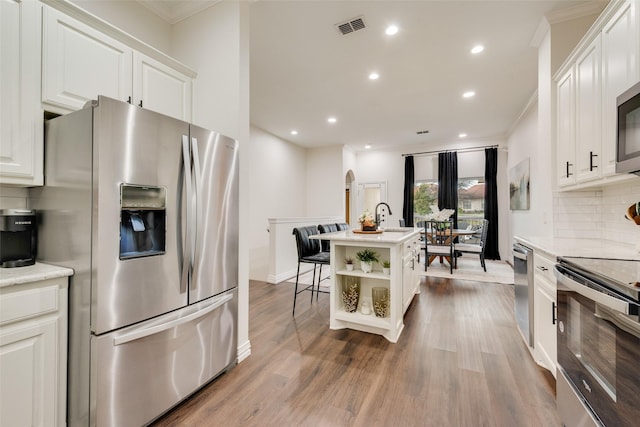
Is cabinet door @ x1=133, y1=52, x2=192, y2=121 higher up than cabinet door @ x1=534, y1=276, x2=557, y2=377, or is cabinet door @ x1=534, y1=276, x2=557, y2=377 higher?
cabinet door @ x1=133, y1=52, x2=192, y2=121

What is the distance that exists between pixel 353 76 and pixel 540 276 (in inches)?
118

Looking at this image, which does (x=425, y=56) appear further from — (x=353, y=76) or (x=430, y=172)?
(x=430, y=172)

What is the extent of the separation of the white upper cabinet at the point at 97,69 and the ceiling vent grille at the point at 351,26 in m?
1.57

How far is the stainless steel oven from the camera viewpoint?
890 millimetres

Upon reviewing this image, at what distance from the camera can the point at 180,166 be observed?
Answer: 159 cm

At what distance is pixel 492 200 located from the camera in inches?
247

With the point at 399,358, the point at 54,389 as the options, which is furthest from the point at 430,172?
the point at 54,389

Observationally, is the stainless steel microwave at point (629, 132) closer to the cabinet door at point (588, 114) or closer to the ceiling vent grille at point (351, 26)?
the cabinet door at point (588, 114)

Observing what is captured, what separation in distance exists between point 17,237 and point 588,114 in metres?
3.68

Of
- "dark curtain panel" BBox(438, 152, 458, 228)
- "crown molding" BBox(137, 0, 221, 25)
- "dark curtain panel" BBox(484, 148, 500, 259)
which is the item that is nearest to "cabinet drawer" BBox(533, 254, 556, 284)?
"crown molding" BBox(137, 0, 221, 25)

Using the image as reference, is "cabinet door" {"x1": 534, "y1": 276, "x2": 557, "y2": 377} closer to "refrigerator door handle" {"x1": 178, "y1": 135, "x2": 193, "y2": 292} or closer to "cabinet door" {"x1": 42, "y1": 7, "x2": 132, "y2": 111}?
"refrigerator door handle" {"x1": 178, "y1": 135, "x2": 193, "y2": 292}

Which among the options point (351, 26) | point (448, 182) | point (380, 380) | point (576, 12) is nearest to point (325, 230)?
point (380, 380)

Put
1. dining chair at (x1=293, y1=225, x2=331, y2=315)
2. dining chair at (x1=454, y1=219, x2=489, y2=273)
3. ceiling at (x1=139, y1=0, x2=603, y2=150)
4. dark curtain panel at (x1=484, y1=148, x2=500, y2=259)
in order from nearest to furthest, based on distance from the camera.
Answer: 1. ceiling at (x1=139, y1=0, x2=603, y2=150)
2. dining chair at (x1=293, y1=225, x2=331, y2=315)
3. dining chair at (x1=454, y1=219, x2=489, y2=273)
4. dark curtain panel at (x1=484, y1=148, x2=500, y2=259)

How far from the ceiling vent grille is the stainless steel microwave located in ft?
6.60
